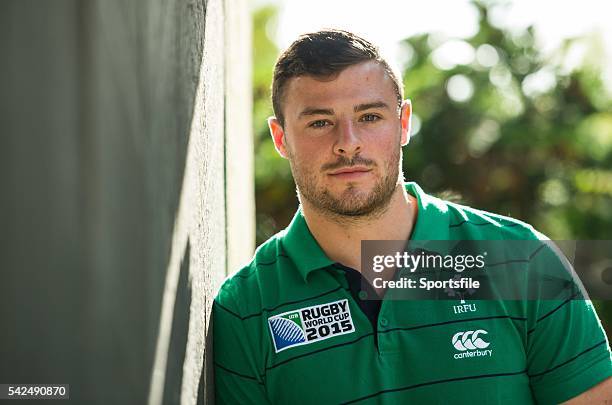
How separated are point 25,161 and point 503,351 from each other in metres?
1.71

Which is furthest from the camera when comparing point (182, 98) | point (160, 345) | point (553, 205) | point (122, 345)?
point (553, 205)

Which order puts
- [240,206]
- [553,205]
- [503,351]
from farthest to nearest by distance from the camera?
1. [553,205]
2. [240,206]
3. [503,351]

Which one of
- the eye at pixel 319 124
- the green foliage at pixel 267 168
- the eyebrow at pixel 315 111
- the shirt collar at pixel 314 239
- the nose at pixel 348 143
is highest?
the green foliage at pixel 267 168

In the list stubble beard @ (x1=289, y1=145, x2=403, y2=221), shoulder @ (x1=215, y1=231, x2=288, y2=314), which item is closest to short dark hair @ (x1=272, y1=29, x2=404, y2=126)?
stubble beard @ (x1=289, y1=145, x2=403, y2=221)

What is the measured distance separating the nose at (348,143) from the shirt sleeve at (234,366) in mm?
620

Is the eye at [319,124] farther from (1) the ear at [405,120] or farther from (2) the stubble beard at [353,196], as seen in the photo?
(1) the ear at [405,120]

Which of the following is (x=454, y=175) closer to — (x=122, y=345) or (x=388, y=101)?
(x=388, y=101)

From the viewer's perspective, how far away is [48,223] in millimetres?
1159

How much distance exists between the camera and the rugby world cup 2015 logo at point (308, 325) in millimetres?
2502

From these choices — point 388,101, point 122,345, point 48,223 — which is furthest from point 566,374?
point 48,223

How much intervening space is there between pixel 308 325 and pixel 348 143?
1.95 feet

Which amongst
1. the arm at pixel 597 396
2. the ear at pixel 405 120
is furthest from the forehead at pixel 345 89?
the arm at pixel 597 396

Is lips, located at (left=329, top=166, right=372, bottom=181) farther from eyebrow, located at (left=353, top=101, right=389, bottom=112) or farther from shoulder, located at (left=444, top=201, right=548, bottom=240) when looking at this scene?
shoulder, located at (left=444, top=201, right=548, bottom=240)

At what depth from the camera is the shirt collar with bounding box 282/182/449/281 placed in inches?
106
